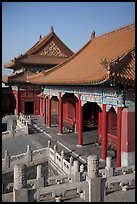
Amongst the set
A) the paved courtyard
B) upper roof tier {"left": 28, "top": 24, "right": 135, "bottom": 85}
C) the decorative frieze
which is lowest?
the paved courtyard

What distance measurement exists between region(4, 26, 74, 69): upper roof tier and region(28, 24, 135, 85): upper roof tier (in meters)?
7.85

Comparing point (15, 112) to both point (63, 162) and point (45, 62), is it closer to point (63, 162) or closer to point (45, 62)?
point (45, 62)

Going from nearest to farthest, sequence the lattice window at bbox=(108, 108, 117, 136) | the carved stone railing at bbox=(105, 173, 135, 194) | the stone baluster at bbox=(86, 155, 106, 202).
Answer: the stone baluster at bbox=(86, 155, 106, 202) → the carved stone railing at bbox=(105, 173, 135, 194) → the lattice window at bbox=(108, 108, 117, 136)

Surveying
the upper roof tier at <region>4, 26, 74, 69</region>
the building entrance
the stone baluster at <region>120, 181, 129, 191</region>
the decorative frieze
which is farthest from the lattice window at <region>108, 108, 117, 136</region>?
the building entrance

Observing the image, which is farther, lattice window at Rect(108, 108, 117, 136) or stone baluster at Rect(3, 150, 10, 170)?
lattice window at Rect(108, 108, 117, 136)

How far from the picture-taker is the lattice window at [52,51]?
26969mm

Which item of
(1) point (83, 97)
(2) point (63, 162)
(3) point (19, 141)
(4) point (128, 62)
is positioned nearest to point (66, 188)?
(2) point (63, 162)

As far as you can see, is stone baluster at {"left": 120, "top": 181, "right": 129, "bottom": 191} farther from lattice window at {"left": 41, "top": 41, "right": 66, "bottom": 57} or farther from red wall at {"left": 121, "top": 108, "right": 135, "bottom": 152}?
lattice window at {"left": 41, "top": 41, "right": 66, "bottom": 57}

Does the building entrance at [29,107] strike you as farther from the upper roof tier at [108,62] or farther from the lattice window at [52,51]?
the upper roof tier at [108,62]

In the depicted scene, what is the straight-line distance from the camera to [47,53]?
27.0 m

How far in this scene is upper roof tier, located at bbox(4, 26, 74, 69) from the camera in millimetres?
26109

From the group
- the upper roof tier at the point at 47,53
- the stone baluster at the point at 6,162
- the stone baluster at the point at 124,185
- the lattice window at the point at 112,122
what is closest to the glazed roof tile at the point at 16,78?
the upper roof tier at the point at 47,53

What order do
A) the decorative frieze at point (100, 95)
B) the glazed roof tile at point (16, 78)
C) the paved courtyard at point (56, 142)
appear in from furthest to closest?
1. the glazed roof tile at point (16, 78)
2. the paved courtyard at point (56, 142)
3. the decorative frieze at point (100, 95)

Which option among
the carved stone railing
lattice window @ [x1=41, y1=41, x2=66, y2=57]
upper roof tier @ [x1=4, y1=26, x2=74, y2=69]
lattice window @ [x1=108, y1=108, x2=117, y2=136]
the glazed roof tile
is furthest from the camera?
lattice window @ [x1=41, y1=41, x2=66, y2=57]
